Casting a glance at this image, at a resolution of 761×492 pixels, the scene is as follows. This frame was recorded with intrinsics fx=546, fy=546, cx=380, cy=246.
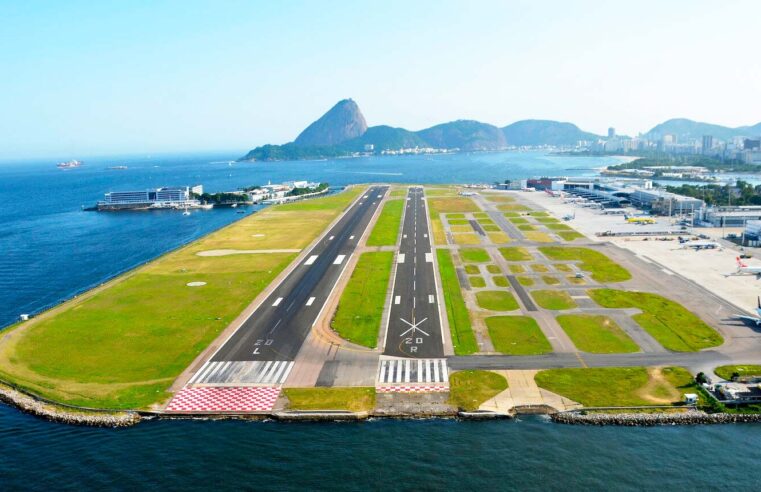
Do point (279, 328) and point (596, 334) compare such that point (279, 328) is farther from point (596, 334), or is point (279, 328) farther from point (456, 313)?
point (596, 334)

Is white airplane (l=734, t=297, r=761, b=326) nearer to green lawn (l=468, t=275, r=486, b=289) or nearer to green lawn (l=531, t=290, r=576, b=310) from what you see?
green lawn (l=531, t=290, r=576, b=310)

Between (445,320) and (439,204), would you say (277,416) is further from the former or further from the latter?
(439,204)

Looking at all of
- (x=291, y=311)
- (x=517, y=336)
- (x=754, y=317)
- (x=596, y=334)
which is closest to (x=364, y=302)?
(x=291, y=311)

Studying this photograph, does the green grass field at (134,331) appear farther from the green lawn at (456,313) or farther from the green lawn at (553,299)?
the green lawn at (553,299)

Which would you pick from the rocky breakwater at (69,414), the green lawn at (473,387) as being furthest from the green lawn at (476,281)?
the rocky breakwater at (69,414)

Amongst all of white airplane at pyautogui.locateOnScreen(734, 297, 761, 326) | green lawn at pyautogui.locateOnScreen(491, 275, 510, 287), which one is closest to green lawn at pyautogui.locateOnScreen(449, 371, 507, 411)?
green lawn at pyautogui.locateOnScreen(491, 275, 510, 287)


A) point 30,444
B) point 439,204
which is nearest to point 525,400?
point 30,444
